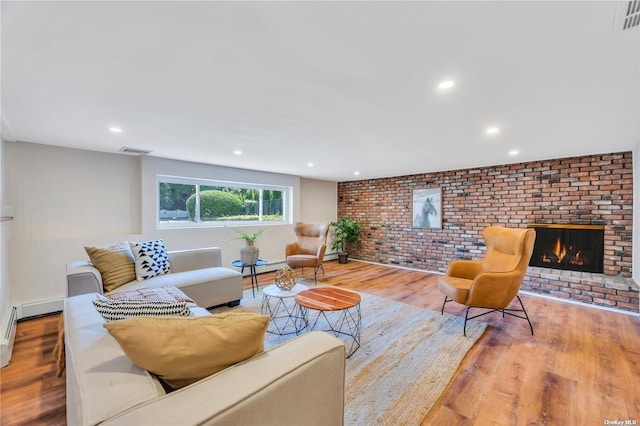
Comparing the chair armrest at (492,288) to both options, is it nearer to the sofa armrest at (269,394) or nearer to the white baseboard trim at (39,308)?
the sofa armrest at (269,394)

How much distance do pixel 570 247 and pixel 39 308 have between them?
273 inches

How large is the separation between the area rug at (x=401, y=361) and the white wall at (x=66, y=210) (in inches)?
81.9

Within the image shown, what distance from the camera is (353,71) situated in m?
1.55

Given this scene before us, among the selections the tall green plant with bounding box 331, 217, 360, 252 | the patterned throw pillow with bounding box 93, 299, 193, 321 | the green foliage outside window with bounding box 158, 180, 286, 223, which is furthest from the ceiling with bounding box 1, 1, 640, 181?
the tall green plant with bounding box 331, 217, 360, 252

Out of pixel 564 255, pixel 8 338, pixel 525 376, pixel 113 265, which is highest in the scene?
pixel 113 265

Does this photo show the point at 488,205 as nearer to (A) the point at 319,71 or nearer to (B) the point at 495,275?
(B) the point at 495,275

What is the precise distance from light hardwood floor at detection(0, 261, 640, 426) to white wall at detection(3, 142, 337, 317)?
51cm

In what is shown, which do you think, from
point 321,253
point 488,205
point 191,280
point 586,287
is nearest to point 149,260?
point 191,280

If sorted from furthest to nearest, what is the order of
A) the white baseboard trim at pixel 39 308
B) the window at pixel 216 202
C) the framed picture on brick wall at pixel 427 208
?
the framed picture on brick wall at pixel 427 208 → the window at pixel 216 202 → the white baseboard trim at pixel 39 308

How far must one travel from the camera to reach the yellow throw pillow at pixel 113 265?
260 centimetres

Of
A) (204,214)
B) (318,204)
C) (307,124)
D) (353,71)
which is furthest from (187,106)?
(318,204)

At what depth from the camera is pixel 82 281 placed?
7.61 feet

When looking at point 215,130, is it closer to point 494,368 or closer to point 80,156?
point 80,156

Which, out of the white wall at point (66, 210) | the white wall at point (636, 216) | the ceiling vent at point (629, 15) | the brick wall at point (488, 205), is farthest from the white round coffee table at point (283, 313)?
the white wall at point (636, 216)
